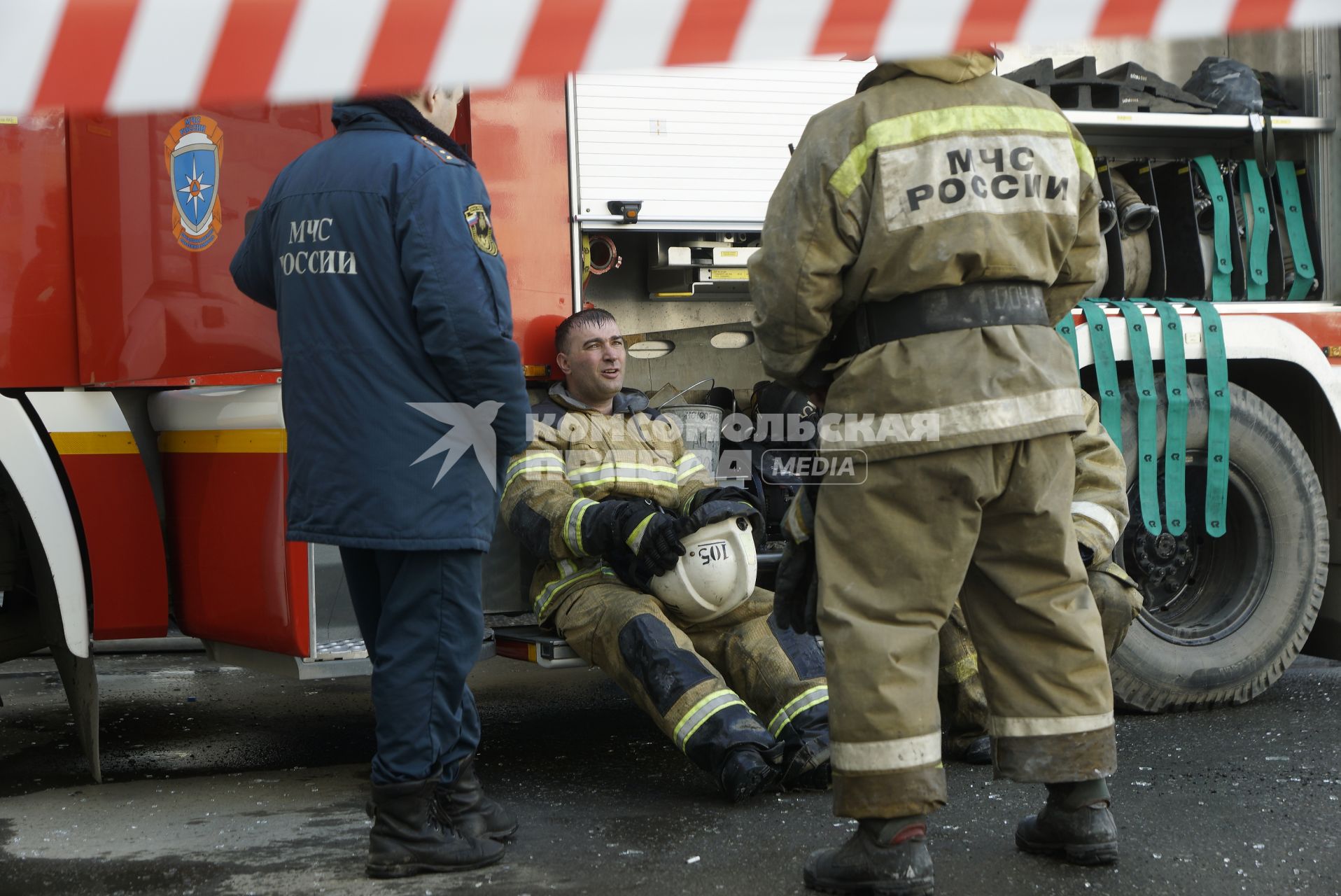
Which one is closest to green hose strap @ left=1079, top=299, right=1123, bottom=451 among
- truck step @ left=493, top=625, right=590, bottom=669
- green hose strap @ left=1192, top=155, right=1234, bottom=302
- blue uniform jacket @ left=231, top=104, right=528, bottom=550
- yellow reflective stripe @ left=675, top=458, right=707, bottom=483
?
green hose strap @ left=1192, top=155, right=1234, bottom=302

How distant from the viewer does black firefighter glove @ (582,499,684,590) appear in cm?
375

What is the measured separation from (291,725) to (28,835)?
1.39 m

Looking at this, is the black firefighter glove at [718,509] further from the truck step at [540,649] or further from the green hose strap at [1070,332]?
the green hose strap at [1070,332]

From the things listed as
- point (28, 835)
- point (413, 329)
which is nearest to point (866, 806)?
point (413, 329)

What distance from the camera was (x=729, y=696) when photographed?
3510mm

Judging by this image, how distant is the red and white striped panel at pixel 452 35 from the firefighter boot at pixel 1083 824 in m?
1.68

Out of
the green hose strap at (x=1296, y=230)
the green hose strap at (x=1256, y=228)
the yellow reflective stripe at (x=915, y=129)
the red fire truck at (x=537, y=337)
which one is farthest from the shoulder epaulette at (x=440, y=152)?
the green hose strap at (x=1296, y=230)

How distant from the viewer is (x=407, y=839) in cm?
291

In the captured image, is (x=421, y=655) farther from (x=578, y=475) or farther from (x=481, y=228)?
(x=578, y=475)

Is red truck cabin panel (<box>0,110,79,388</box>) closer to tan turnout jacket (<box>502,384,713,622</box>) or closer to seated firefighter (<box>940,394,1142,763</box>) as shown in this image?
tan turnout jacket (<box>502,384,713,622</box>)

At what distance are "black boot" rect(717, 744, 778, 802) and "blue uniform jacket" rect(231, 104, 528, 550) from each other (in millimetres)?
878

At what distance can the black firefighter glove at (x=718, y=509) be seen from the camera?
3.77 m

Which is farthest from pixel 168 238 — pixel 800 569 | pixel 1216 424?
pixel 1216 424

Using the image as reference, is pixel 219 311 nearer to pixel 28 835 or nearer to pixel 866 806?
pixel 28 835
